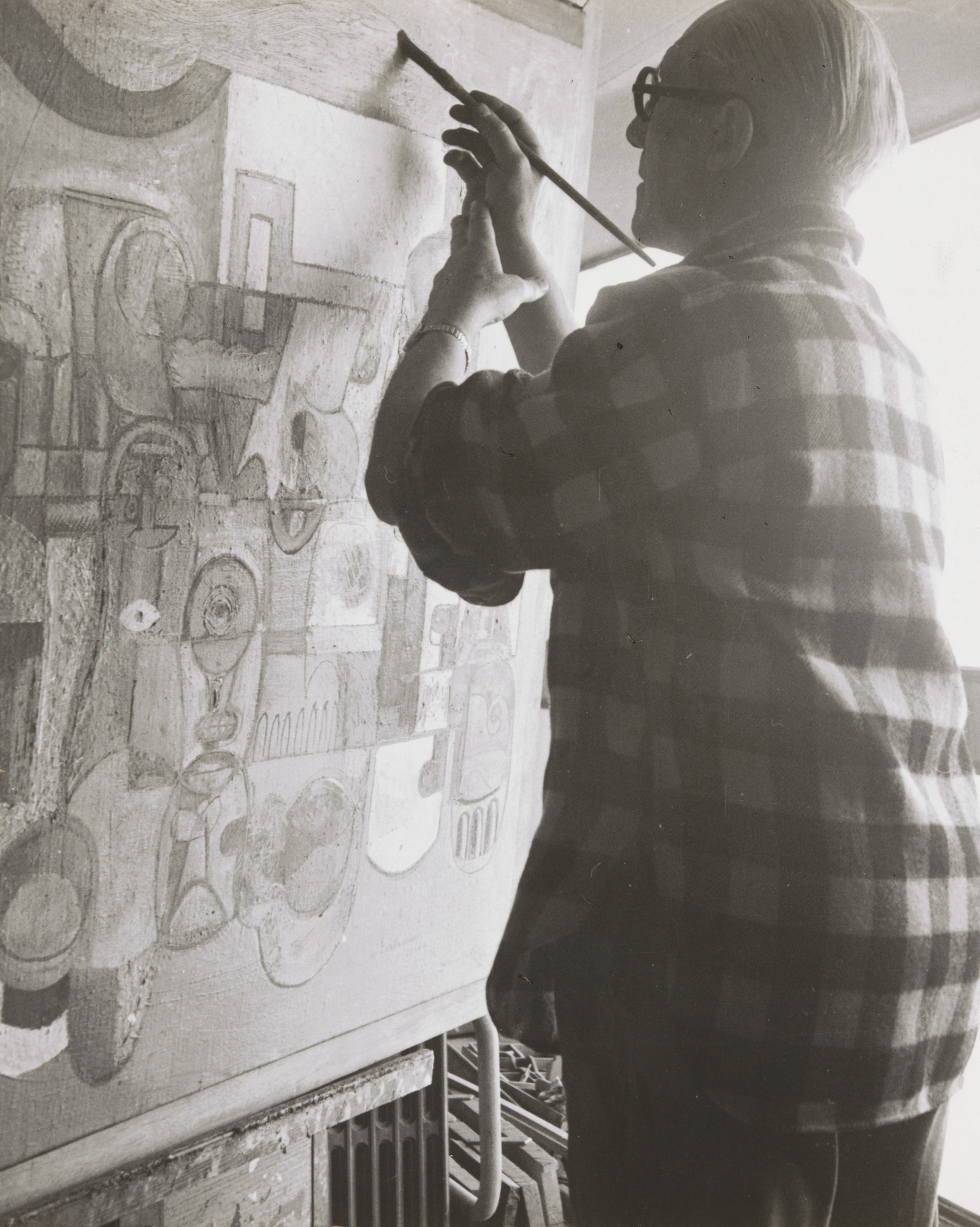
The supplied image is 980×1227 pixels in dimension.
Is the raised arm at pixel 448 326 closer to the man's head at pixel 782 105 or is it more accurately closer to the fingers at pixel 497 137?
the fingers at pixel 497 137

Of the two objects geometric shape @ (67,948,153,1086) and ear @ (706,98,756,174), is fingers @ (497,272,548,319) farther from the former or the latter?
geometric shape @ (67,948,153,1086)

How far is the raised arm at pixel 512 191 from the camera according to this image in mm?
961

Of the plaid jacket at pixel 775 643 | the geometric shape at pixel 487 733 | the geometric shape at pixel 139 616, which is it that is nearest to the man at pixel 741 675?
the plaid jacket at pixel 775 643

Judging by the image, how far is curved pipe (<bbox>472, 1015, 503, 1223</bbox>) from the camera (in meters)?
1.18

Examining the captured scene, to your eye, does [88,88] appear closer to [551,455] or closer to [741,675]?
[551,455]

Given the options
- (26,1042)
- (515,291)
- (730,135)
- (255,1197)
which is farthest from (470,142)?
(255,1197)

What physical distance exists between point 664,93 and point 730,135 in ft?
0.26

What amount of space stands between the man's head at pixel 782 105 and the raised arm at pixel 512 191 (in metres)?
0.21

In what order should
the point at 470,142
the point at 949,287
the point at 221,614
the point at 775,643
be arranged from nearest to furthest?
the point at 775,643
the point at 221,614
the point at 470,142
the point at 949,287

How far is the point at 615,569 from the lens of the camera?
29.9 inches

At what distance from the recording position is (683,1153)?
0.74 metres

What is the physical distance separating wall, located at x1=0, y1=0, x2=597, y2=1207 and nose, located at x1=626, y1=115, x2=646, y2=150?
24 cm

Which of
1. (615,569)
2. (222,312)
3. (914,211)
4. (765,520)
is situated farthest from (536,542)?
(914,211)

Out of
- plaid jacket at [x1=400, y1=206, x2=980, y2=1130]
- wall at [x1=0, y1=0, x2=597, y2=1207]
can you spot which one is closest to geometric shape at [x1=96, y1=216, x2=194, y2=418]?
wall at [x1=0, y1=0, x2=597, y2=1207]
